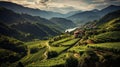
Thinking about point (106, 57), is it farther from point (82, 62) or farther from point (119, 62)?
point (82, 62)

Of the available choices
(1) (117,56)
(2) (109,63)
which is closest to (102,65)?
(2) (109,63)

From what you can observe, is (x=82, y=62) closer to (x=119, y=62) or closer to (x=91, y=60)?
(x=91, y=60)

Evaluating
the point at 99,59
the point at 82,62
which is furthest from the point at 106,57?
the point at 82,62

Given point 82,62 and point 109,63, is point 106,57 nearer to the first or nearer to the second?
point 109,63

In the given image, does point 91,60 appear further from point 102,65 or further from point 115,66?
point 115,66

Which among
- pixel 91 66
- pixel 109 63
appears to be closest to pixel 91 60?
pixel 91 66

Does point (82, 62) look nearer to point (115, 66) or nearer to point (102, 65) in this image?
point (102, 65)
